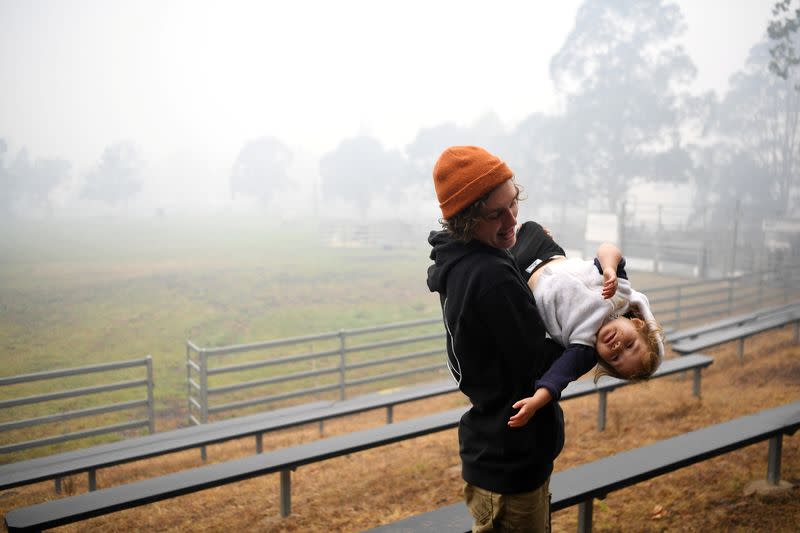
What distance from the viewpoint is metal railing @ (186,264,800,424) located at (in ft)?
25.5

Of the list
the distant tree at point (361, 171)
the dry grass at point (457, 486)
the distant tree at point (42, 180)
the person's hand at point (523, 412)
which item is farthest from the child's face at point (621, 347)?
the distant tree at point (361, 171)

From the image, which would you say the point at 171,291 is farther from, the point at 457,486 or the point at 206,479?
the point at 206,479

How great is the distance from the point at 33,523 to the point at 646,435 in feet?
14.1

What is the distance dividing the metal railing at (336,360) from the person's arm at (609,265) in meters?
6.18

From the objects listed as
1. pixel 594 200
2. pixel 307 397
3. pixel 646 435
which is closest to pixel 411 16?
pixel 594 200

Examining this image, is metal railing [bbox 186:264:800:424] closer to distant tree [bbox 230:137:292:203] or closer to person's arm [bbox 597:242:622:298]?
person's arm [bbox 597:242:622:298]

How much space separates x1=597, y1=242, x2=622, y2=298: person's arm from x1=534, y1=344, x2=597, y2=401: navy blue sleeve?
0.15 meters

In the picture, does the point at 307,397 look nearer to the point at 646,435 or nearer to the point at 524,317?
the point at 646,435

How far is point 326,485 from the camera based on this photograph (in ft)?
14.4

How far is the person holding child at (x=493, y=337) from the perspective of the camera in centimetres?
148

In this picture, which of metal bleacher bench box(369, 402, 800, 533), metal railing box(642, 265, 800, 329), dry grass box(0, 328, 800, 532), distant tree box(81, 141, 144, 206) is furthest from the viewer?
distant tree box(81, 141, 144, 206)

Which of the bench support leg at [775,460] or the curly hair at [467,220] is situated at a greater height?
the curly hair at [467,220]

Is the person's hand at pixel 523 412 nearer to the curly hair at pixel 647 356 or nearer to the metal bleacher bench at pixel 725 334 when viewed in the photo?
the curly hair at pixel 647 356

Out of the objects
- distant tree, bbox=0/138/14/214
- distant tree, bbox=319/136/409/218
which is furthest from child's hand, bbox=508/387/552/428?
distant tree, bbox=319/136/409/218
